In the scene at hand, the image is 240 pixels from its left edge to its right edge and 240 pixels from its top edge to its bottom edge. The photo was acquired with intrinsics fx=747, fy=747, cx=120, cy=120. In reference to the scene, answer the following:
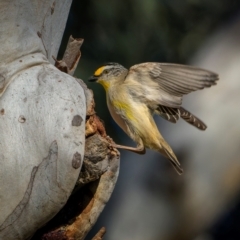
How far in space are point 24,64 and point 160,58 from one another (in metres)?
2.98

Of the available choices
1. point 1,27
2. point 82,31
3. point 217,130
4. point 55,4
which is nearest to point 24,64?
point 1,27

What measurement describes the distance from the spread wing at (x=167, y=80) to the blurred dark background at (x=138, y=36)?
1.47m

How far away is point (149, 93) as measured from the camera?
3283 mm

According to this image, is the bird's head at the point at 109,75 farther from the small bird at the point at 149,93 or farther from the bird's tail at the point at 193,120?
the bird's tail at the point at 193,120

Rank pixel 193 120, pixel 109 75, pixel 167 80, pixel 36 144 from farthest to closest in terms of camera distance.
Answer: pixel 109 75 < pixel 193 120 < pixel 167 80 < pixel 36 144

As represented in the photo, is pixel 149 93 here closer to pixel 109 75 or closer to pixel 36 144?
pixel 109 75

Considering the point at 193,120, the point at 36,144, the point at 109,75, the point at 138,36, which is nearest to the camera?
the point at 36,144

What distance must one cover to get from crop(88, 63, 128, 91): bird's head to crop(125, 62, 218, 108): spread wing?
0.19 m

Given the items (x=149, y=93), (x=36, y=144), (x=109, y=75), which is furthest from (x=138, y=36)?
(x=36, y=144)

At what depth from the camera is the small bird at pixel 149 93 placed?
3.14 meters

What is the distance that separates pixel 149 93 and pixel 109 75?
13.2 inches

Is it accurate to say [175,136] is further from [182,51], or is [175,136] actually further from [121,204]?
[182,51]

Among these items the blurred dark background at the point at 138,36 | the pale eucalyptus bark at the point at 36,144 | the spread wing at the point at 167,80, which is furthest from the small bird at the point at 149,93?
the blurred dark background at the point at 138,36

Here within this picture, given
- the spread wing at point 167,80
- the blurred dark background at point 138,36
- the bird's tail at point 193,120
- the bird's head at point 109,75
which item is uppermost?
the spread wing at point 167,80
